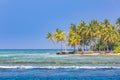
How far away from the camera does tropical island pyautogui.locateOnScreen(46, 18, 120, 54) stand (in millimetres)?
129587

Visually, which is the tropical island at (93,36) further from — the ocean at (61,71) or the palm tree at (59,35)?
the ocean at (61,71)

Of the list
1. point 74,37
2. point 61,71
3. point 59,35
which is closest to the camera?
point 61,71

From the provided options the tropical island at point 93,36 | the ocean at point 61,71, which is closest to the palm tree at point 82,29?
the tropical island at point 93,36

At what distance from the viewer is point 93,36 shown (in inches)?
5423

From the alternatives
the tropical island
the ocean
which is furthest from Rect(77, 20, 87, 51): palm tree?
the ocean

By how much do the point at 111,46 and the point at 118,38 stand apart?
17.2ft

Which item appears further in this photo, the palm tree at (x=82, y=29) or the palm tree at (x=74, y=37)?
the palm tree at (x=74, y=37)

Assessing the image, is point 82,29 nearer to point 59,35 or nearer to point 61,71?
point 59,35

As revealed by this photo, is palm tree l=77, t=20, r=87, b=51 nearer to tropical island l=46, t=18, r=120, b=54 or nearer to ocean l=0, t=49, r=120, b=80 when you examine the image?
tropical island l=46, t=18, r=120, b=54

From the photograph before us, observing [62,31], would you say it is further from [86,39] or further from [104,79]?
[104,79]

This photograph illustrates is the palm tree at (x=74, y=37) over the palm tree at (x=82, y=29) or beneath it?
beneath

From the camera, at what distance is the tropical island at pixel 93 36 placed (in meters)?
130

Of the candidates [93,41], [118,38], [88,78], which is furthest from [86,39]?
[88,78]

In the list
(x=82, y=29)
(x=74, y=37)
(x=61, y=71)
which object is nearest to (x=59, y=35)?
(x=74, y=37)
